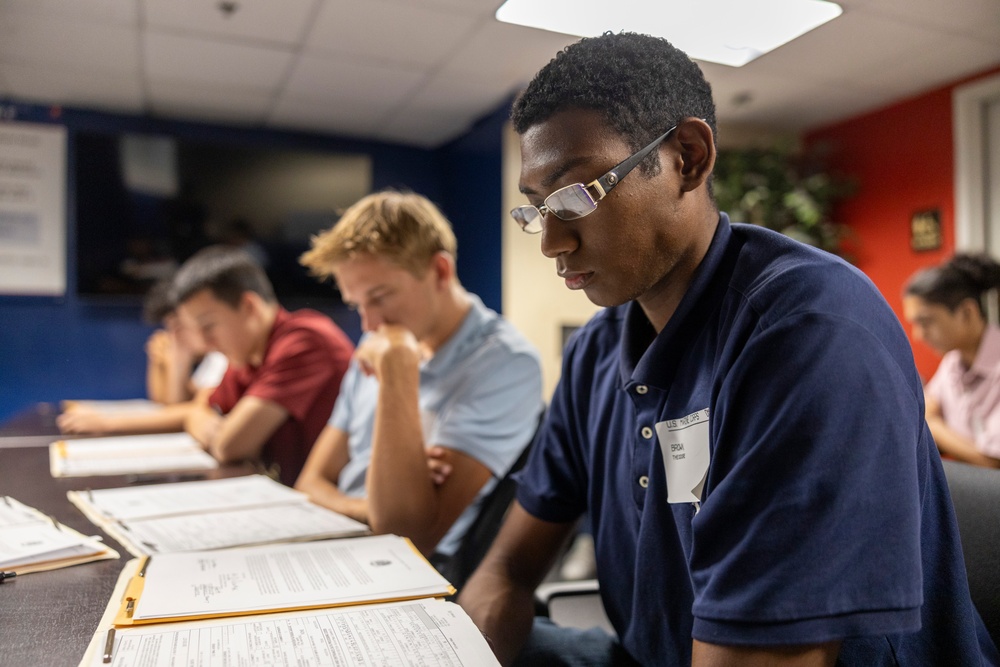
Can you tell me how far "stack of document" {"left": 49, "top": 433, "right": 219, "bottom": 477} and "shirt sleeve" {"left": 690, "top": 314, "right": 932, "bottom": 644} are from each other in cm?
143

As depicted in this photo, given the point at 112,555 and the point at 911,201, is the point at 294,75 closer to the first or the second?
the point at 112,555

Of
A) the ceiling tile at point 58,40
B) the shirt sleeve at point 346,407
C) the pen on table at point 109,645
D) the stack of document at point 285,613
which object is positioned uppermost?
the ceiling tile at point 58,40

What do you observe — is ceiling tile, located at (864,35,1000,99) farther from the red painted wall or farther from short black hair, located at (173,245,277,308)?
short black hair, located at (173,245,277,308)

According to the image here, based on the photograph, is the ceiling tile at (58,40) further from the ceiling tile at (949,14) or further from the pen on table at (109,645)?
the ceiling tile at (949,14)

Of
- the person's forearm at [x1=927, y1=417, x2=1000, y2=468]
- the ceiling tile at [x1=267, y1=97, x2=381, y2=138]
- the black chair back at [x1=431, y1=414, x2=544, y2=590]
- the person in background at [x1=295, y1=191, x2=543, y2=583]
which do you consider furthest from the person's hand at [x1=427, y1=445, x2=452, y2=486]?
the ceiling tile at [x1=267, y1=97, x2=381, y2=138]

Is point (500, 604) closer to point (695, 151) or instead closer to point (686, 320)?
point (686, 320)

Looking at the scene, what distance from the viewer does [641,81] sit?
2.39ft

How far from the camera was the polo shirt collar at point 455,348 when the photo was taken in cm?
149

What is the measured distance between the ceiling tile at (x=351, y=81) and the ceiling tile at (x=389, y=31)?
4.7 inches

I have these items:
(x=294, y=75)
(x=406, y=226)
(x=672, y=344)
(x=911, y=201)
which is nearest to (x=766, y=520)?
(x=672, y=344)

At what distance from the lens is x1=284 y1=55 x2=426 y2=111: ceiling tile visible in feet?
7.43

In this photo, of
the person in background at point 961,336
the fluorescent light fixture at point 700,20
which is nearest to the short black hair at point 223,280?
the fluorescent light fixture at point 700,20

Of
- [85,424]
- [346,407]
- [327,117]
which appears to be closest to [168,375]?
[85,424]

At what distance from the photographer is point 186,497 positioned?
4.26ft
